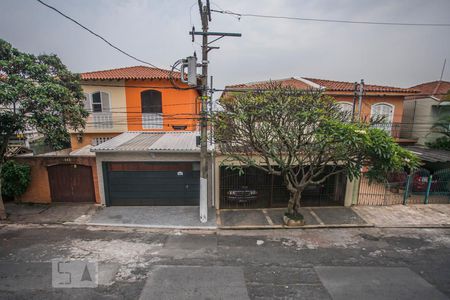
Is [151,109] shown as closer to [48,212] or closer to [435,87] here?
[48,212]

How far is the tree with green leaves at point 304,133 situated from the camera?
7.49 meters

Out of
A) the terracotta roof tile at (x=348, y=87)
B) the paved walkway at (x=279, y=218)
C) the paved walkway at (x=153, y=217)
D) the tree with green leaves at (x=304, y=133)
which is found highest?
the terracotta roof tile at (x=348, y=87)

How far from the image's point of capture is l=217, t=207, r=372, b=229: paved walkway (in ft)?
31.8

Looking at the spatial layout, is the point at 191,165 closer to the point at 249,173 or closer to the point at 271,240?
the point at 249,173

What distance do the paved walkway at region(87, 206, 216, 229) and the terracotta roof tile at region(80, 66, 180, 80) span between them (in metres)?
8.65

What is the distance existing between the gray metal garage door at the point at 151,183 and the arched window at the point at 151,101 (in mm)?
5898

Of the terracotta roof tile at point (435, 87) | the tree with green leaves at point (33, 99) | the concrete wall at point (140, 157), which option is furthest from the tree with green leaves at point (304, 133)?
the terracotta roof tile at point (435, 87)

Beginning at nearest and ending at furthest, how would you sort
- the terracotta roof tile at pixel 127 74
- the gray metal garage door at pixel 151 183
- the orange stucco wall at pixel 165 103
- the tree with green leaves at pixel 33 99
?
the tree with green leaves at pixel 33 99
the gray metal garage door at pixel 151 183
the terracotta roof tile at pixel 127 74
the orange stucco wall at pixel 165 103

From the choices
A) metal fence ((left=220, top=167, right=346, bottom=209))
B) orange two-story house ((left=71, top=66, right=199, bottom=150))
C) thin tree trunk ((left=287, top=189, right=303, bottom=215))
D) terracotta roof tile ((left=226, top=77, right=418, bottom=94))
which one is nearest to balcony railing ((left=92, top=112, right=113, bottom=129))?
orange two-story house ((left=71, top=66, right=199, bottom=150))

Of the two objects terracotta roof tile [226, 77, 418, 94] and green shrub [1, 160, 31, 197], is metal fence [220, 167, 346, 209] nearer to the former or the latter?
terracotta roof tile [226, 77, 418, 94]

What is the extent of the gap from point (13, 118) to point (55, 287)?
21.9ft

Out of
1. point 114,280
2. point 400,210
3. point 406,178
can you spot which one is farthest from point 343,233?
point 114,280

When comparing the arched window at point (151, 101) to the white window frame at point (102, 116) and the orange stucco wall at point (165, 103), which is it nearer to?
the orange stucco wall at point (165, 103)

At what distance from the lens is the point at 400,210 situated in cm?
1126
